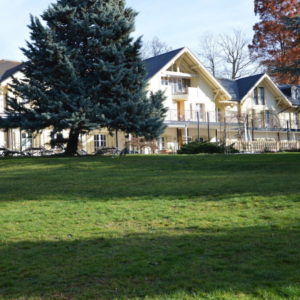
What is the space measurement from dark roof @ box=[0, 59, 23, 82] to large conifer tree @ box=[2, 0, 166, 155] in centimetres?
1349

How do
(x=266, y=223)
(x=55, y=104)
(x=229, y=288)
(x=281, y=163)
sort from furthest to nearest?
1. (x=55, y=104)
2. (x=281, y=163)
3. (x=266, y=223)
4. (x=229, y=288)

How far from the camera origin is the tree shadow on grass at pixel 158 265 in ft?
13.0

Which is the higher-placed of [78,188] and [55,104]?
[55,104]

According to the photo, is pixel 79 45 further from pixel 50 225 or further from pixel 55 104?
pixel 50 225

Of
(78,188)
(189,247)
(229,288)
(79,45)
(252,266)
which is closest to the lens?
(229,288)

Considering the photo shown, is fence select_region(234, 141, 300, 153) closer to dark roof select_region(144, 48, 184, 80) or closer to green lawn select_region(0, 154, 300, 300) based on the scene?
dark roof select_region(144, 48, 184, 80)

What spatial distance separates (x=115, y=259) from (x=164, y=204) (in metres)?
3.63

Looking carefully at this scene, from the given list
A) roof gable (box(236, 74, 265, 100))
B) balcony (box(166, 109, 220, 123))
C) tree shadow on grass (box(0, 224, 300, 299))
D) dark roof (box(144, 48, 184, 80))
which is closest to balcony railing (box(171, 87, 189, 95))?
balcony (box(166, 109, 220, 123))

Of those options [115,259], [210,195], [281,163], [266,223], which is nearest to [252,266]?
[115,259]

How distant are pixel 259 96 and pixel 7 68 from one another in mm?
24559

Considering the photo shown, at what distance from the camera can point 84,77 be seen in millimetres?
21609

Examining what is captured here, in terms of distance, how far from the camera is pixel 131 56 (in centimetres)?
2200

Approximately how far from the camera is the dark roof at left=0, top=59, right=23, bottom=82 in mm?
34131

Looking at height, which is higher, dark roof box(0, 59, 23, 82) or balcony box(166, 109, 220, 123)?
dark roof box(0, 59, 23, 82)
